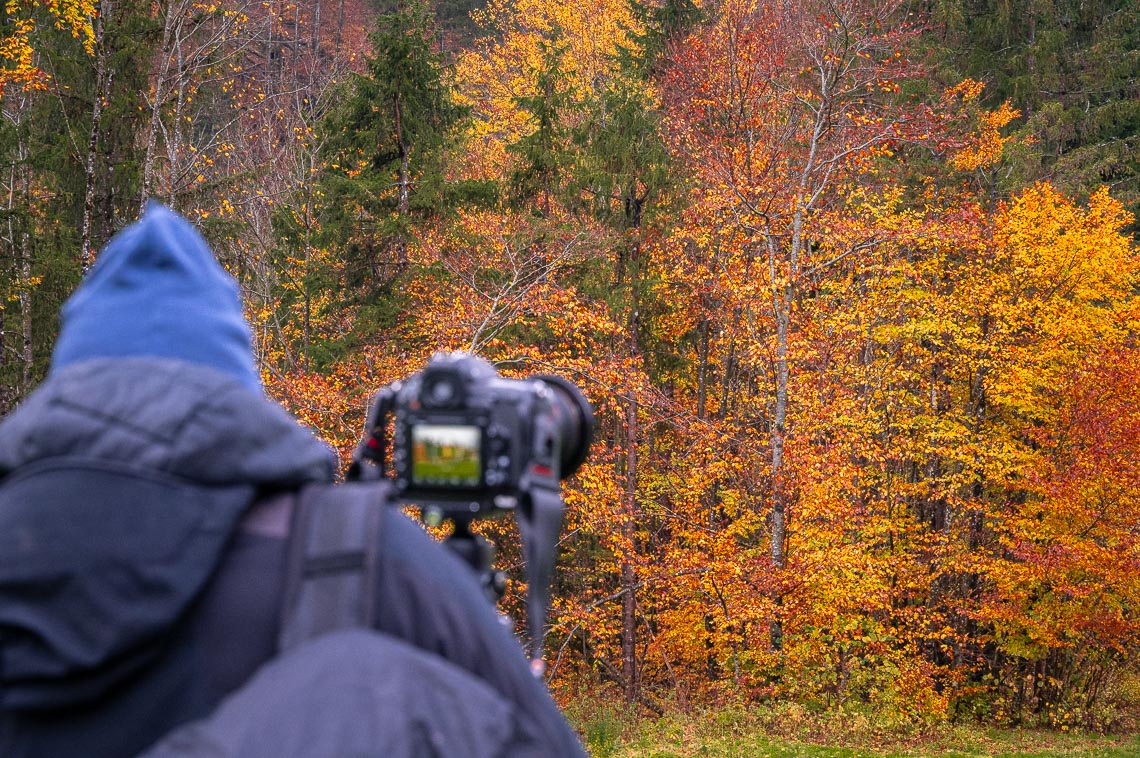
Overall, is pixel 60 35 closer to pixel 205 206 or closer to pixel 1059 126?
pixel 205 206

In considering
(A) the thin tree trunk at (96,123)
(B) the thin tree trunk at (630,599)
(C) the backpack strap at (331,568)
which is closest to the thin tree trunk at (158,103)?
(A) the thin tree trunk at (96,123)

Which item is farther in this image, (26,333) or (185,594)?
(26,333)

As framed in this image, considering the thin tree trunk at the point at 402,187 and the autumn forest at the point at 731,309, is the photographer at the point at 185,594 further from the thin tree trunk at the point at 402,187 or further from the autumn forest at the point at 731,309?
the thin tree trunk at the point at 402,187

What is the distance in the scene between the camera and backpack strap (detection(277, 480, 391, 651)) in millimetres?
994

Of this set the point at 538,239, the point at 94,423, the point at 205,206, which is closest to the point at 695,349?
the point at 538,239

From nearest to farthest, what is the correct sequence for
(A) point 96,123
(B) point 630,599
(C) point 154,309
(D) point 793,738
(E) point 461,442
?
(C) point 154,309, (E) point 461,442, (D) point 793,738, (A) point 96,123, (B) point 630,599

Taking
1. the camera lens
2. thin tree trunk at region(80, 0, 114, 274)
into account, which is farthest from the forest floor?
the camera lens

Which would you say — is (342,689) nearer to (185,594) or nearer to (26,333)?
(185,594)

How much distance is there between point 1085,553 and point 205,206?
13.7 meters

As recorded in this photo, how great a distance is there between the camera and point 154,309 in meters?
1.15

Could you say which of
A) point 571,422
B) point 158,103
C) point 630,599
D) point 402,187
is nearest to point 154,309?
point 571,422

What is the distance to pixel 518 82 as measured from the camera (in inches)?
1133

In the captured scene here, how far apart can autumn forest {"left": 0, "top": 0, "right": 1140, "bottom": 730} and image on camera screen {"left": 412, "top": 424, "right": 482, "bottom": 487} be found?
12.1 metres

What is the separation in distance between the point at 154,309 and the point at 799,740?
12.4 metres
